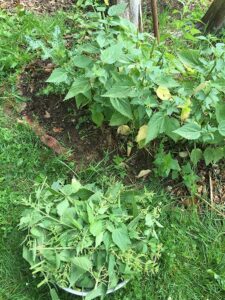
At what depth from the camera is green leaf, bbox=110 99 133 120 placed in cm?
276

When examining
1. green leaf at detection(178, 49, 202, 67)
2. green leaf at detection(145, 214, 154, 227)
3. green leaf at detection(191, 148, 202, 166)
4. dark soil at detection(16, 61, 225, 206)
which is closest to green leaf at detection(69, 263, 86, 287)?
green leaf at detection(145, 214, 154, 227)

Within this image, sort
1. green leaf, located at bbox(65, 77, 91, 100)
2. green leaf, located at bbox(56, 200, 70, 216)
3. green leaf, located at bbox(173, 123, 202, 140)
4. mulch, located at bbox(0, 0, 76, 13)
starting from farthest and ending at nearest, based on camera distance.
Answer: mulch, located at bbox(0, 0, 76, 13) < green leaf, located at bbox(65, 77, 91, 100) < green leaf, located at bbox(173, 123, 202, 140) < green leaf, located at bbox(56, 200, 70, 216)

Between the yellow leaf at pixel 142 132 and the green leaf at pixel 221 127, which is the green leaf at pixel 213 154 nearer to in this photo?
the green leaf at pixel 221 127

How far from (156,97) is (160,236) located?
0.83 meters

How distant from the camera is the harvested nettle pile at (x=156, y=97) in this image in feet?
8.70

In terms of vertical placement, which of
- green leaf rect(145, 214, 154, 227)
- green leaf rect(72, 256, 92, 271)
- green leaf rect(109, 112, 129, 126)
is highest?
green leaf rect(109, 112, 129, 126)

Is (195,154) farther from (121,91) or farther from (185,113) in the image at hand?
(121,91)

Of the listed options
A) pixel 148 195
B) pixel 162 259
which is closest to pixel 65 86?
pixel 148 195

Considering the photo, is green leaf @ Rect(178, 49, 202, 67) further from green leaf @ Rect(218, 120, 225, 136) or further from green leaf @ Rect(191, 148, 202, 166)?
green leaf @ Rect(191, 148, 202, 166)

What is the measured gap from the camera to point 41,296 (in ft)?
8.42

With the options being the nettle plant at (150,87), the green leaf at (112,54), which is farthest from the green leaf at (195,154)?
the green leaf at (112,54)

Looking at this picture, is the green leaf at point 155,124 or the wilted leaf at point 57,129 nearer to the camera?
the green leaf at point 155,124

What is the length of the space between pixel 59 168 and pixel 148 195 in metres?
0.67

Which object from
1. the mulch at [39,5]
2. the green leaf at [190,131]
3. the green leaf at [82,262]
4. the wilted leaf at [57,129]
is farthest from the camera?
the mulch at [39,5]
